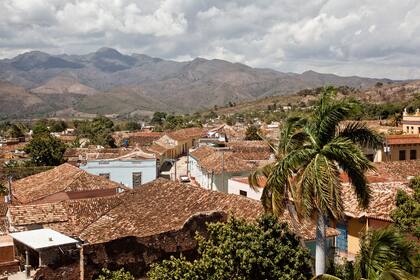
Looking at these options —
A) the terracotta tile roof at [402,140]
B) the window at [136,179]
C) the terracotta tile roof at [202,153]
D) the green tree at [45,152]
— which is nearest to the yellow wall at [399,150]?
the terracotta tile roof at [402,140]

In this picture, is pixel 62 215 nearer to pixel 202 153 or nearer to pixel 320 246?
pixel 320 246

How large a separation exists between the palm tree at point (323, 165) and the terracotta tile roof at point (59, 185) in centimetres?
1839

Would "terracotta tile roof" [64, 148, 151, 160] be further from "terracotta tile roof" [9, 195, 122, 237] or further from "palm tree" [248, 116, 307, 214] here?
"palm tree" [248, 116, 307, 214]

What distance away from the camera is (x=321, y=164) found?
1034cm

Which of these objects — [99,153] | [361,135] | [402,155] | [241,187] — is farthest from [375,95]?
[361,135]

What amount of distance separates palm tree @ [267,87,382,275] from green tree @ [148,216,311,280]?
62cm

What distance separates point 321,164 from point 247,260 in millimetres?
2638

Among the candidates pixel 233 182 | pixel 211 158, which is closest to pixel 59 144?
pixel 211 158

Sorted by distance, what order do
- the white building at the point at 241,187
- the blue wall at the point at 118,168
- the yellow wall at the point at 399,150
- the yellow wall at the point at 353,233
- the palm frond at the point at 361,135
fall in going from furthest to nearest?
the yellow wall at the point at 399,150
the blue wall at the point at 118,168
the white building at the point at 241,187
the yellow wall at the point at 353,233
the palm frond at the point at 361,135

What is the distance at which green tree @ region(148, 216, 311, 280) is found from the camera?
10.8 m

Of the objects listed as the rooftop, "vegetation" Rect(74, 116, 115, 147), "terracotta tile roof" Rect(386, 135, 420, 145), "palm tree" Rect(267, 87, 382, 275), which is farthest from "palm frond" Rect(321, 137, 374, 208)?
"vegetation" Rect(74, 116, 115, 147)

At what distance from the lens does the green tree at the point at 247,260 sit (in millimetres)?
10781

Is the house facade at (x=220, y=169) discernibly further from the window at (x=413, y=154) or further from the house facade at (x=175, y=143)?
the house facade at (x=175, y=143)

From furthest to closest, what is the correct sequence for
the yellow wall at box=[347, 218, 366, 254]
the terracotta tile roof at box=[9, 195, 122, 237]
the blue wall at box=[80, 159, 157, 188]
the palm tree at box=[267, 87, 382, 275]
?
the blue wall at box=[80, 159, 157, 188] < the yellow wall at box=[347, 218, 366, 254] < the terracotta tile roof at box=[9, 195, 122, 237] < the palm tree at box=[267, 87, 382, 275]
